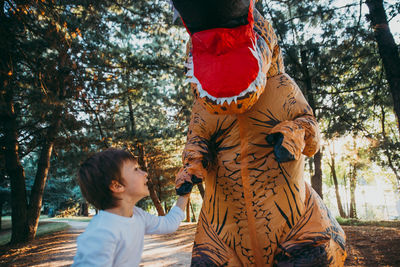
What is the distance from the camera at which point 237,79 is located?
1.21 m

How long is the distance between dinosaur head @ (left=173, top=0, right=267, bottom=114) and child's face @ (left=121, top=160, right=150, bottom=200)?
72 cm

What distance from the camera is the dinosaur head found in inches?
47.3

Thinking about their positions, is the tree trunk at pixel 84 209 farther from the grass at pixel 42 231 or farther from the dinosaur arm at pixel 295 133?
the dinosaur arm at pixel 295 133

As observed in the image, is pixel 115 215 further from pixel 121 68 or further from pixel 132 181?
pixel 121 68

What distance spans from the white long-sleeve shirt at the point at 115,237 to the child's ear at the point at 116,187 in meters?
0.13

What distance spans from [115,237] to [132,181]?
34 centimetres

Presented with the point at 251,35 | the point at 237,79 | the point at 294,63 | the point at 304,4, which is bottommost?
the point at 237,79

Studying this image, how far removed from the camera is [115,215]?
5.13ft

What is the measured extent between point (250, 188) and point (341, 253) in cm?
63

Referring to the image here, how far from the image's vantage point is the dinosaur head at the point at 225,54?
1.20 metres

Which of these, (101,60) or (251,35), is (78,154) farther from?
(251,35)

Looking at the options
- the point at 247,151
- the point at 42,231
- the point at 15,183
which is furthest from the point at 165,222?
the point at 42,231

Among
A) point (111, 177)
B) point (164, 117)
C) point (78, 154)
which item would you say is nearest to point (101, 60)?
point (78, 154)

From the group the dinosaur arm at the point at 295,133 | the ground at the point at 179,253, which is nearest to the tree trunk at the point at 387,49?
the ground at the point at 179,253
